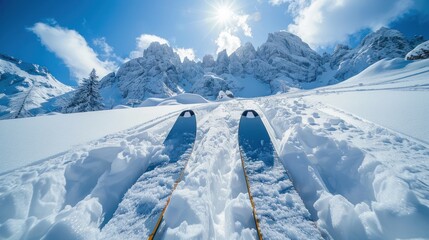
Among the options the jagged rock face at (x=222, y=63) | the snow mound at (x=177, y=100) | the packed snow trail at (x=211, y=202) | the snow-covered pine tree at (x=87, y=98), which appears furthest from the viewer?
the jagged rock face at (x=222, y=63)

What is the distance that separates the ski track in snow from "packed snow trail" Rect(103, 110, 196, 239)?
0.03 metres

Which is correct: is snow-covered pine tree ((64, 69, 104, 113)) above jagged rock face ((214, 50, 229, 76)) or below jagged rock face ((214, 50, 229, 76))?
below

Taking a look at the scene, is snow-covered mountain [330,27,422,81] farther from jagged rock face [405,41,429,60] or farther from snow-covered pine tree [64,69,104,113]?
snow-covered pine tree [64,69,104,113]

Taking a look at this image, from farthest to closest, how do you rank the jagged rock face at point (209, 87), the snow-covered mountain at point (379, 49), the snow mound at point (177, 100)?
1. the jagged rock face at point (209, 87)
2. the snow-covered mountain at point (379, 49)
3. the snow mound at point (177, 100)

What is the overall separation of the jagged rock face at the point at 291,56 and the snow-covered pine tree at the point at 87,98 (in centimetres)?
13512

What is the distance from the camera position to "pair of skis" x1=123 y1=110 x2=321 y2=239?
252 centimetres

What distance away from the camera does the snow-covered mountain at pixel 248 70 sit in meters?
124

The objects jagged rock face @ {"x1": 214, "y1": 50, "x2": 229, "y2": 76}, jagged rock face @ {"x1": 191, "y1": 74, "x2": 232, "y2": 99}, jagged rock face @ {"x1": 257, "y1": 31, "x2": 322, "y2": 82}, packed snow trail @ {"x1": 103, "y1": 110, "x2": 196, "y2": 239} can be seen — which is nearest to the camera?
packed snow trail @ {"x1": 103, "y1": 110, "x2": 196, "y2": 239}

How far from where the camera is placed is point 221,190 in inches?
137

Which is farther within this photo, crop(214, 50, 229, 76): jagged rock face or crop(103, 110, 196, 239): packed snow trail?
crop(214, 50, 229, 76): jagged rock face

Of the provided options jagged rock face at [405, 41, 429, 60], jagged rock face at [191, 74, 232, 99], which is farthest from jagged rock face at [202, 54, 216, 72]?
jagged rock face at [405, 41, 429, 60]

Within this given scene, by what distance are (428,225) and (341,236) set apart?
95 cm

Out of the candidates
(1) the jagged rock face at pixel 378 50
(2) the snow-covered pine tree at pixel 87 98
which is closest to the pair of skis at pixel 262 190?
(2) the snow-covered pine tree at pixel 87 98

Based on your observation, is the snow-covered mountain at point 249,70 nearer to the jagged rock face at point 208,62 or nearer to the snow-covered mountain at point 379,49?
the snow-covered mountain at point 379,49
